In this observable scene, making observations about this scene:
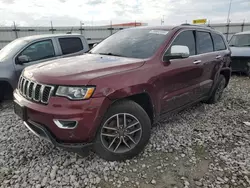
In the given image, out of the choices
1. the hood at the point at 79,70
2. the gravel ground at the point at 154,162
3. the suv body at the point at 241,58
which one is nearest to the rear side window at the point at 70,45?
the gravel ground at the point at 154,162

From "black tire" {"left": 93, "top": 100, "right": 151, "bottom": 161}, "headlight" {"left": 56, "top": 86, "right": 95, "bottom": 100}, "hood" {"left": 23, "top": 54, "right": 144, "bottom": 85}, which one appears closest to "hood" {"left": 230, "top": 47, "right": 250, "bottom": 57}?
"hood" {"left": 23, "top": 54, "right": 144, "bottom": 85}

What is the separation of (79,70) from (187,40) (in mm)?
2209

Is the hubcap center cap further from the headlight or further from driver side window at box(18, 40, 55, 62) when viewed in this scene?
driver side window at box(18, 40, 55, 62)

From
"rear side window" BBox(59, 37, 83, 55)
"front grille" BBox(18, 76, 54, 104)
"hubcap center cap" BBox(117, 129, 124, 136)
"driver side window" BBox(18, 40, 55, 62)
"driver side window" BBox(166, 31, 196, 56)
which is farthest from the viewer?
"rear side window" BBox(59, 37, 83, 55)

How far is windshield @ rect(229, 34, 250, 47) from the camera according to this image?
8859mm

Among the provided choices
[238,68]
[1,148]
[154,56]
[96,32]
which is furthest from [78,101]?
Answer: [96,32]

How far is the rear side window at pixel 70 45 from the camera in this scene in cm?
576

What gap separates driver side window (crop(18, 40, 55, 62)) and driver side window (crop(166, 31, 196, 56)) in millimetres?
3353

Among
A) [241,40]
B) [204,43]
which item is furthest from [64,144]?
[241,40]

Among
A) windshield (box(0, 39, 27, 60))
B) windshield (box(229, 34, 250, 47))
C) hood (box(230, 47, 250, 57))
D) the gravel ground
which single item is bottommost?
the gravel ground

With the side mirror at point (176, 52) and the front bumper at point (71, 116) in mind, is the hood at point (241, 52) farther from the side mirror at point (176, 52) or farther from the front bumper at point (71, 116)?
the front bumper at point (71, 116)

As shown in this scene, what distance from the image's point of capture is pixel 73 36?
6113 millimetres

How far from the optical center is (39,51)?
529cm

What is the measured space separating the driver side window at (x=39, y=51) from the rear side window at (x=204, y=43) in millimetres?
3573
